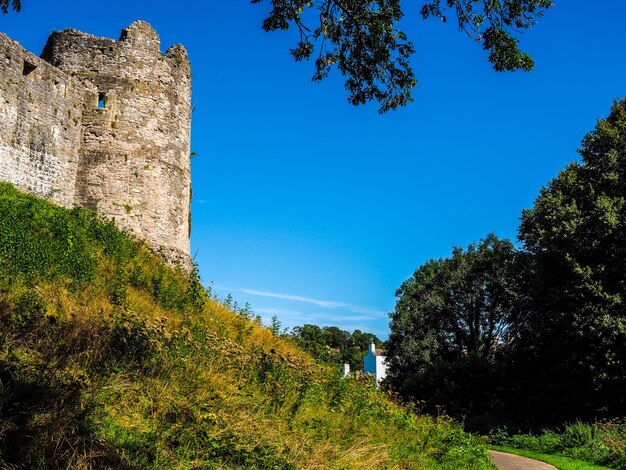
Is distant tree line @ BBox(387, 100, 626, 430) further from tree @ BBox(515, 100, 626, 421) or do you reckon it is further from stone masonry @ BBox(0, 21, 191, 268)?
stone masonry @ BBox(0, 21, 191, 268)

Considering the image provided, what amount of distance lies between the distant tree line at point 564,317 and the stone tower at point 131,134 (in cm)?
1568

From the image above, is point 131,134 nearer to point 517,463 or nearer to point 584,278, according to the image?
point 517,463

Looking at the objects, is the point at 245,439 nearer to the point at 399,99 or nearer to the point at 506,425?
the point at 399,99

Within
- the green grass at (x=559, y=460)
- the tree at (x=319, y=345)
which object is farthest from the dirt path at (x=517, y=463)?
the tree at (x=319, y=345)

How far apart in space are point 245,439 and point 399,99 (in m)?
5.22

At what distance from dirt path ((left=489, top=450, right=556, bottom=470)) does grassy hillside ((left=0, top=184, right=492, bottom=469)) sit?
7.59 ft

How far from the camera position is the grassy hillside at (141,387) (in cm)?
624

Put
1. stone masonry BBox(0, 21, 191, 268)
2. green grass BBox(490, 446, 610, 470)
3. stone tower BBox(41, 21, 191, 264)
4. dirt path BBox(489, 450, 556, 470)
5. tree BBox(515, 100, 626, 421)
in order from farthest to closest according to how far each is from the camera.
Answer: tree BBox(515, 100, 626, 421) → stone tower BBox(41, 21, 191, 264) → stone masonry BBox(0, 21, 191, 268) → green grass BBox(490, 446, 610, 470) → dirt path BBox(489, 450, 556, 470)

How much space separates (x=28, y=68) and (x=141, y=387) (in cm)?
1265

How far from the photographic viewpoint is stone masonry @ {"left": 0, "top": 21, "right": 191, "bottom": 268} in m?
16.5

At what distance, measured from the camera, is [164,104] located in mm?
19141

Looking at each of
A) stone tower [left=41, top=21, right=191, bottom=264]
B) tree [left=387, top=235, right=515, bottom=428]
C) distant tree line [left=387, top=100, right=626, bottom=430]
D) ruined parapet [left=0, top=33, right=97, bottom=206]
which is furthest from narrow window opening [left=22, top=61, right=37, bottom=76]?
tree [left=387, top=235, right=515, bottom=428]

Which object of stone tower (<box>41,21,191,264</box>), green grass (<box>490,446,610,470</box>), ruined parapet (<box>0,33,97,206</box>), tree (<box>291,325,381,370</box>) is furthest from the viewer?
stone tower (<box>41,21,191,264</box>)

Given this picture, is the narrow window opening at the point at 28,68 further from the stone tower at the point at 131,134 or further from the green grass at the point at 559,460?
the green grass at the point at 559,460
